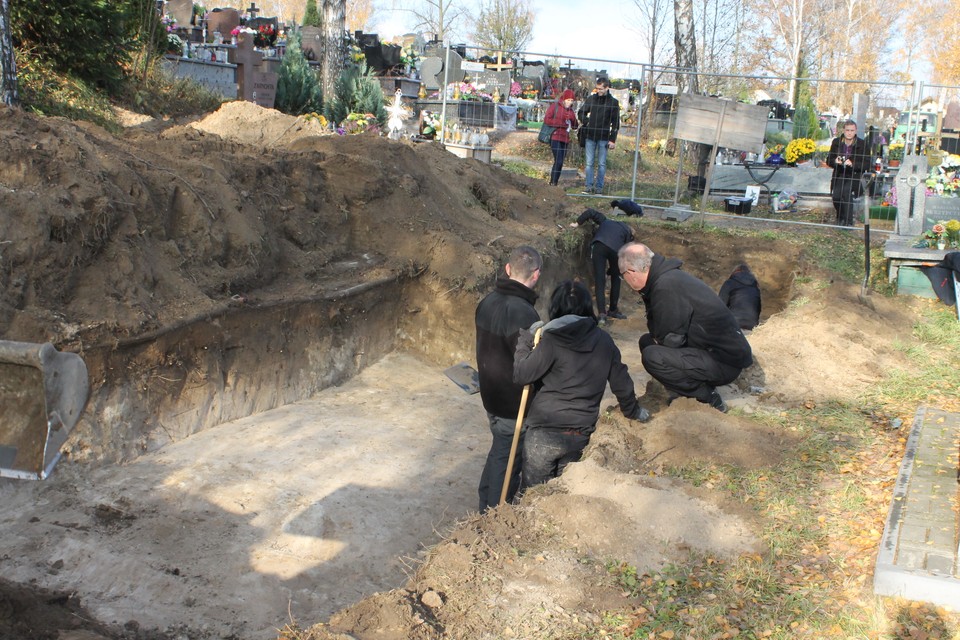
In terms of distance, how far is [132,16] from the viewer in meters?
15.1

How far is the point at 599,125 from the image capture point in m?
15.8

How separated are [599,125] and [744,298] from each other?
7.03m

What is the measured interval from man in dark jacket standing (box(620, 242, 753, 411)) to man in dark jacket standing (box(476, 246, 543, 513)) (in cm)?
103

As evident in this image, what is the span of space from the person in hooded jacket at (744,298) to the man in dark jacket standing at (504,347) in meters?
4.44

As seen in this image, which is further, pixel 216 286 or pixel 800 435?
pixel 216 286

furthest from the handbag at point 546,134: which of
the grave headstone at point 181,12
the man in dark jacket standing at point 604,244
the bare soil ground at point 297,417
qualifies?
the grave headstone at point 181,12

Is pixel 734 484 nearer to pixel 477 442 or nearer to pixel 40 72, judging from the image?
pixel 477 442

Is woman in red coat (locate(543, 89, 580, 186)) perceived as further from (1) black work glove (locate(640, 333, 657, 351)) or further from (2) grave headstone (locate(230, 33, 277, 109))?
(1) black work glove (locate(640, 333, 657, 351))

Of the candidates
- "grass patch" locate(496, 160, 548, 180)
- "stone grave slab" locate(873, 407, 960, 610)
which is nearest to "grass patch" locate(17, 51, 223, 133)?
"grass patch" locate(496, 160, 548, 180)

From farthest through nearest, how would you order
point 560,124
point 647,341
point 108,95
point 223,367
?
point 560,124
point 108,95
point 223,367
point 647,341

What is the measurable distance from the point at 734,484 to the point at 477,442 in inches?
124

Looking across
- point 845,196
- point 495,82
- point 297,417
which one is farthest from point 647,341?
point 495,82

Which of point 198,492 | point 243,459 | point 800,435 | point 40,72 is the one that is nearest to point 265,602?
point 198,492

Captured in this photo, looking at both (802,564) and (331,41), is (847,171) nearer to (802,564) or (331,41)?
(331,41)
